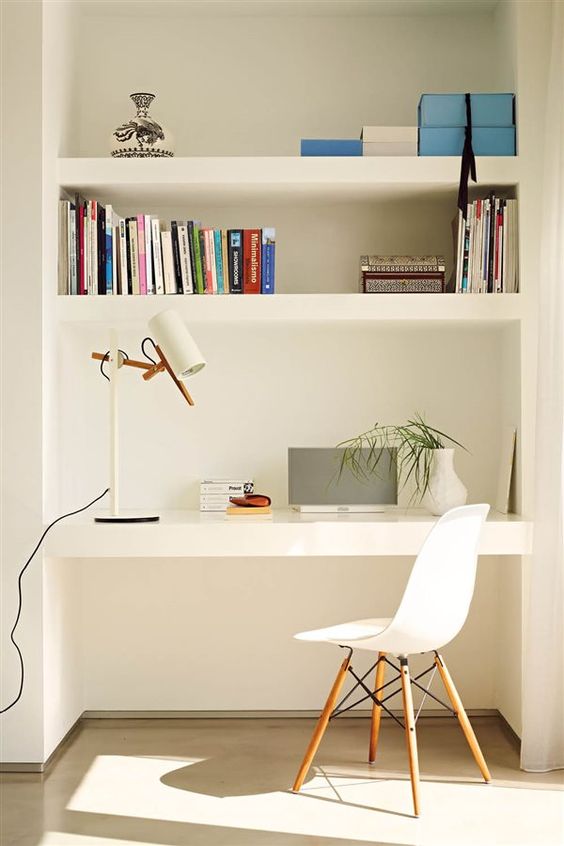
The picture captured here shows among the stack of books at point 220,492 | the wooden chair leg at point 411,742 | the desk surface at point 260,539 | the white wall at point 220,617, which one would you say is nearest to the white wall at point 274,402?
the stack of books at point 220,492

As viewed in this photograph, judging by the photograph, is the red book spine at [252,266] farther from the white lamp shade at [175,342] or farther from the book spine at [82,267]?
the book spine at [82,267]

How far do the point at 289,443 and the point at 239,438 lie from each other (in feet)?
0.63

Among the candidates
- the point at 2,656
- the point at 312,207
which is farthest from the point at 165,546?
the point at 312,207

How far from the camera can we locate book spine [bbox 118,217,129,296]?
3240 mm

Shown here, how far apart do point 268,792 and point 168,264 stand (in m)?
1.74

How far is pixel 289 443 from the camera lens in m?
3.62

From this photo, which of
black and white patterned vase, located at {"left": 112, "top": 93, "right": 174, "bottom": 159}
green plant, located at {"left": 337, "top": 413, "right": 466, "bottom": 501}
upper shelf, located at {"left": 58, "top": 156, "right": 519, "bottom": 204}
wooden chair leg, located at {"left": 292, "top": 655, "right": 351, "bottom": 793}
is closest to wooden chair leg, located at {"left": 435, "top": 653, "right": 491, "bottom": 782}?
wooden chair leg, located at {"left": 292, "top": 655, "right": 351, "bottom": 793}

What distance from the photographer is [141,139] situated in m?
3.27

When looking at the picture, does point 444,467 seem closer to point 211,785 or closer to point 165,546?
point 165,546

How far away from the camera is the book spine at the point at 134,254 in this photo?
3244mm

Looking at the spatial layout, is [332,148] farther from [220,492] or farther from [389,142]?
[220,492]

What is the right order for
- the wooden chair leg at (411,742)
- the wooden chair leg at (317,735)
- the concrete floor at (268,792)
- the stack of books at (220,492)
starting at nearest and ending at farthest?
1. the concrete floor at (268,792)
2. the wooden chair leg at (411,742)
3. the wooden chair leg at (317,735)
4. the stack of books at (220,492)

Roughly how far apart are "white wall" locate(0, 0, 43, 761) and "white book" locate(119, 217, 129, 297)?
12.0 inches

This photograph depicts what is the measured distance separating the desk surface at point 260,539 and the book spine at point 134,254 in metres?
0.82
